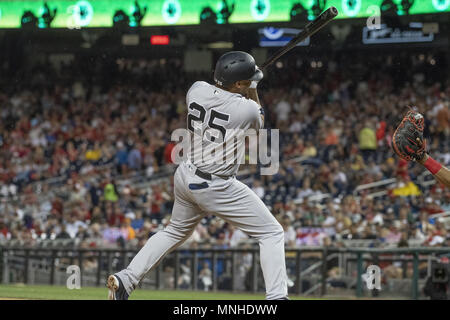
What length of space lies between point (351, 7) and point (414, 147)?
35.3 feet

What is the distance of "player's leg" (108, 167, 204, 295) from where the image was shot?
5.62m

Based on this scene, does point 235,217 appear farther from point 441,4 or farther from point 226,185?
point 441,4

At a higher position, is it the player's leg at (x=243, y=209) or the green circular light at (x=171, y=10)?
the green circular light at (x=171, y=10)

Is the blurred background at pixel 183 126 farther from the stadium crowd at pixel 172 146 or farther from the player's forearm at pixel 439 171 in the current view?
the player's forearm at pixel 439 171

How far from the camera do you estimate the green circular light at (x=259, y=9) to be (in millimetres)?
16859

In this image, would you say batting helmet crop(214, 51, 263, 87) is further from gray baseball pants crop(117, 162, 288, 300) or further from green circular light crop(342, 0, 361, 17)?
green circular light crop(342, 0, 361, 17)

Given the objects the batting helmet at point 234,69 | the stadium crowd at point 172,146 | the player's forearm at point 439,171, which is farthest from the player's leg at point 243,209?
the stadium crowd at point 172,146

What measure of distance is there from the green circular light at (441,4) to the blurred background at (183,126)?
3 cm

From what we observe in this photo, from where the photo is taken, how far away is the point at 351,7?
622 inches

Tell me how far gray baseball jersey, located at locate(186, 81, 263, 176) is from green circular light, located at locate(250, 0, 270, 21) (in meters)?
11.6

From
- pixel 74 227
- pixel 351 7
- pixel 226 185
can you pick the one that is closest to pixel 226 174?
pixel 226 185

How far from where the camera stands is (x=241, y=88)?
570cm

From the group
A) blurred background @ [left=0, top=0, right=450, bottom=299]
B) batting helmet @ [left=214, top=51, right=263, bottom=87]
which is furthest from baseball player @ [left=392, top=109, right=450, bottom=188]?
blurred background @ [left=0, top=0, right=450, bottom=299]

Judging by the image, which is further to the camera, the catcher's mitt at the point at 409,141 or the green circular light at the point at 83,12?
the green circular light at the point at 83,12
